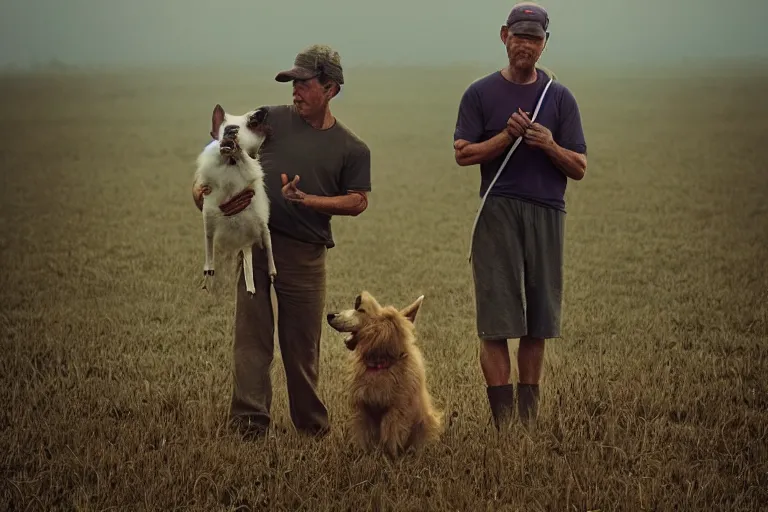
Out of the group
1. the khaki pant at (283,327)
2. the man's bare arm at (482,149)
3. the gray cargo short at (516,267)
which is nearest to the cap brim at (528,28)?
the man's bare arm at (482,149)

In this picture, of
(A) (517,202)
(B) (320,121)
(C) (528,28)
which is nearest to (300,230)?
(B) (320,121)

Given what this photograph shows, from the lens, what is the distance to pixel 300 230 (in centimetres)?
614

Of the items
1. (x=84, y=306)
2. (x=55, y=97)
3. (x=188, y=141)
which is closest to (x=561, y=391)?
(x=84, y=306)

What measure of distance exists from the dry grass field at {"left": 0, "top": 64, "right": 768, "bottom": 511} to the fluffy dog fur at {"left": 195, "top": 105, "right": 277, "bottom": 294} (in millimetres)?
308

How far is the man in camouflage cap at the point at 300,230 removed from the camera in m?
5.88

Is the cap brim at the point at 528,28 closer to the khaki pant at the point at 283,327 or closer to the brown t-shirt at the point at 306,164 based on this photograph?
the brown t-shirt at the point at 306,164

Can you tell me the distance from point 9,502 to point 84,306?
583cm

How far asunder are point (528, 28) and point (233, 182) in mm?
2189

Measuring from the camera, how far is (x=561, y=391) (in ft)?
24.0

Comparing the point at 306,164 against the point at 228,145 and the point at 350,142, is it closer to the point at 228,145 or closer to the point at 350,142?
the point at 350,142

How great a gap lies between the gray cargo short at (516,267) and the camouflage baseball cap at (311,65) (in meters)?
1.47

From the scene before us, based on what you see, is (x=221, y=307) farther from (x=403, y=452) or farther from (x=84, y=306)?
(x=403, y=452)

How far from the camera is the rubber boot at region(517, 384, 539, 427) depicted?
657 centimetres

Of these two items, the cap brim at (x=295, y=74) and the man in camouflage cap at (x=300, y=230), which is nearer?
the cap brim at (x=295, y=74)
